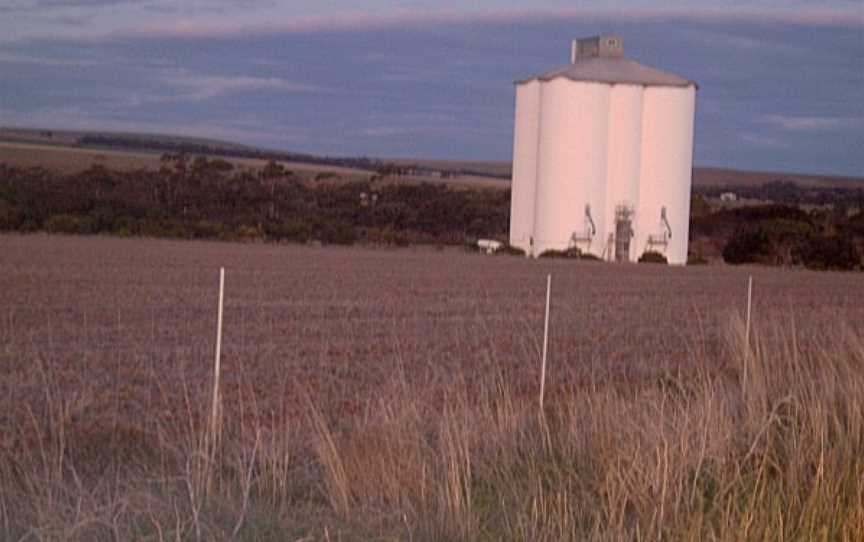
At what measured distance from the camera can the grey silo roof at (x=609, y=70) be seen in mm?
56688

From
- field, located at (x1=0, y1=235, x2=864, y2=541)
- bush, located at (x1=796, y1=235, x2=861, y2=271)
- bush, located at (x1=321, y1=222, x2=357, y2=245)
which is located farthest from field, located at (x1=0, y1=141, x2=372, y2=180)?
field, located at (x1=0, y1=235, x2=864, y2=541)

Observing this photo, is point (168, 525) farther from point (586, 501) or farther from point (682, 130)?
point (682, 130)

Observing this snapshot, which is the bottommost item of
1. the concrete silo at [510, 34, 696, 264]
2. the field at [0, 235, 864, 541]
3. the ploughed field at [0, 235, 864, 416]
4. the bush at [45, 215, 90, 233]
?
the bush at [45, 215, 90, 233]

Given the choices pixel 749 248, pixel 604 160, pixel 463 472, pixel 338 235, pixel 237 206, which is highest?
pixel 604 160

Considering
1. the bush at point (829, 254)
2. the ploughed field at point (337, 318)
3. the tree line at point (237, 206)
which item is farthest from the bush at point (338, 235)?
the ploughed field at point (337, 318)

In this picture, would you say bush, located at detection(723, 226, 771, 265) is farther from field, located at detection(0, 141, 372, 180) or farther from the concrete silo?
field, located at detection(0, 141, 372, 180)

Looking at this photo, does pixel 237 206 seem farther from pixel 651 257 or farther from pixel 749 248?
pixel 651 257

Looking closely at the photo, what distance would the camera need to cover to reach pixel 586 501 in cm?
1004

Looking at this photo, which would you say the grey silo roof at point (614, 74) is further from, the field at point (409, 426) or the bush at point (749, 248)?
the field at point (409, 426)

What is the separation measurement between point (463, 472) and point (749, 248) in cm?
5566

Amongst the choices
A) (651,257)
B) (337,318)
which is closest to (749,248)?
(651,257)

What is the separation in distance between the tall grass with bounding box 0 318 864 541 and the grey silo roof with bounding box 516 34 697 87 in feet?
142

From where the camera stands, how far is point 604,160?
5647cm

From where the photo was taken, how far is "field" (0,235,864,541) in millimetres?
9547
